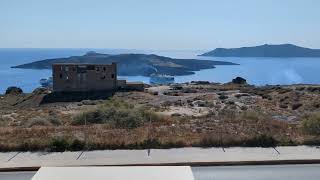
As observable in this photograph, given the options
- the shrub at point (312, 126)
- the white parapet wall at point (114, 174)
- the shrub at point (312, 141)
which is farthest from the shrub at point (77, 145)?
the white parapet wall at point (114, 174)

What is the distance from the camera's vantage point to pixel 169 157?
1234 centimetres

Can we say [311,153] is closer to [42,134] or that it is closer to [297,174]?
[297,174]

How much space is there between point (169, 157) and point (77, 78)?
6670 centimetres

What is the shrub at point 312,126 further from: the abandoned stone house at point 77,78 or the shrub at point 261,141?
the abandoned stone house at point 77,78

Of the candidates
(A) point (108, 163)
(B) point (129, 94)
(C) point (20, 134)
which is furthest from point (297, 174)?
(B) point (129, 94)

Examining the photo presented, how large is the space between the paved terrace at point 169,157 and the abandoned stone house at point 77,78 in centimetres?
6534

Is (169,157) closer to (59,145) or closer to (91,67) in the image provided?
(59,145)

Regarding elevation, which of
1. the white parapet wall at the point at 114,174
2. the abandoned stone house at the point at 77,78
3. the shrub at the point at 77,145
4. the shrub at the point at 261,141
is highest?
the white parapet wall at the point at 114,174

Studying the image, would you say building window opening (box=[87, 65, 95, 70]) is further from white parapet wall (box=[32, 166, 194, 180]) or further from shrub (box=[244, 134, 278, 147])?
white parapet wall (box=[32, 166, 194, 180])

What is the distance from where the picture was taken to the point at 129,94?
72062 mm

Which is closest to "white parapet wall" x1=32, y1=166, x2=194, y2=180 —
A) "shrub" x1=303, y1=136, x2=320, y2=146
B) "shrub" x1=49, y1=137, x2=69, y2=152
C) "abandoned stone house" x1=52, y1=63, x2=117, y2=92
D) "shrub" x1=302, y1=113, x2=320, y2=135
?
"shrub" x1=49, y1=137, x2=69, y2=152

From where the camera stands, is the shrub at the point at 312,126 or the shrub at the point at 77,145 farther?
the shrub at the point at 312,126

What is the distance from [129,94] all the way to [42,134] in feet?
185

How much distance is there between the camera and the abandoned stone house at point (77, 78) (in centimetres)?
7775
